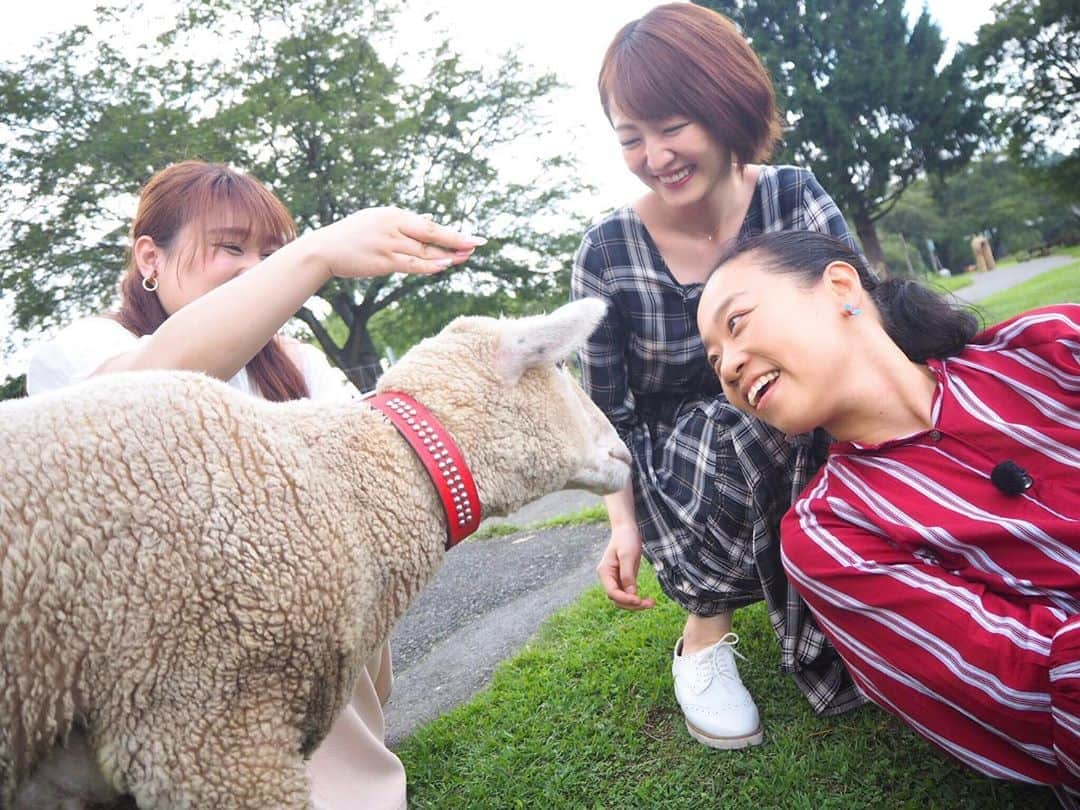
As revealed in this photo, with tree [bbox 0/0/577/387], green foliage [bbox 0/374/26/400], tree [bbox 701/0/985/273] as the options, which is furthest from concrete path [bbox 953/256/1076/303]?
green foliage [bbox 0/374/26/400]

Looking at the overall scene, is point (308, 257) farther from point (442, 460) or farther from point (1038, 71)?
point (1038, 71)

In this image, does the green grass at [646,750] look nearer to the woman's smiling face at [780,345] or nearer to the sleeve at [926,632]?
the sleeve at [926,632]

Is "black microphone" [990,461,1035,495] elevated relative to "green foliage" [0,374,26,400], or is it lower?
elevated

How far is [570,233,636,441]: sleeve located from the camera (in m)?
2.78

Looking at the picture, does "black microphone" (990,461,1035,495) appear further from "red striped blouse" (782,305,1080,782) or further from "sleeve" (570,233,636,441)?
"sleeve" (570,233,636,441)

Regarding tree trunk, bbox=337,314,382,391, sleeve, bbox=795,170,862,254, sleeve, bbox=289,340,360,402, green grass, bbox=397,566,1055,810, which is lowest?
tree trunk, bbox=337,314,382,391

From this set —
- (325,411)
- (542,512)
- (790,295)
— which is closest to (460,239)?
(325,411)

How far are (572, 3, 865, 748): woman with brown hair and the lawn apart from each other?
0.12 m

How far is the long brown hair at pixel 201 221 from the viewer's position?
2.59 meters

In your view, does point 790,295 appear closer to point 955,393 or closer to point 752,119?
point 955,393

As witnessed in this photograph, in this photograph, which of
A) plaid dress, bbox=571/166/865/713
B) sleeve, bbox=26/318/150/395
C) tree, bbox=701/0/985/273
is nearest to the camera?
sleeve, bbox=26/318/150/395

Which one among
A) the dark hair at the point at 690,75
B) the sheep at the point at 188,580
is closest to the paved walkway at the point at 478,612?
the sheep at the point at 188,580

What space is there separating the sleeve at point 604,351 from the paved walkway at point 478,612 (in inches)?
37.3

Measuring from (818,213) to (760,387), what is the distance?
3.60 ft
